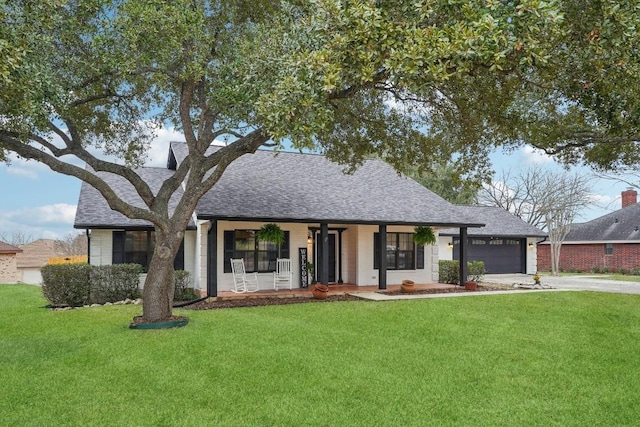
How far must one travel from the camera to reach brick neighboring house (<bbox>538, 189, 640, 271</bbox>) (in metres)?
27.5

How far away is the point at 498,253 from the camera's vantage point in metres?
25.7

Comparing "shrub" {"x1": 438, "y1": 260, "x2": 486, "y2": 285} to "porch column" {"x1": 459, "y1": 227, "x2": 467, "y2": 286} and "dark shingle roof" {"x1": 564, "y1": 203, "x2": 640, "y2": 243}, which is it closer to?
"porch column" {"x1": 459, "y1": 227, "x2": 467, "y2": 286}

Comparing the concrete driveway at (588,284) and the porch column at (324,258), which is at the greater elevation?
the porch column at (324,258)

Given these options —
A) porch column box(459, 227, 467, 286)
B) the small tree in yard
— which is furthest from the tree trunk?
the small tree in yard

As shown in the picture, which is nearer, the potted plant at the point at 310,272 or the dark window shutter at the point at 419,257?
the potted plant at the point at 310,272

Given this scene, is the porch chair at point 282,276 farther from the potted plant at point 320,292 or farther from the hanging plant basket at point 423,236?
the hanging plant basket at point 423,236

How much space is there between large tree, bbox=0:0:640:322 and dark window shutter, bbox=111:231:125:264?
2.38m

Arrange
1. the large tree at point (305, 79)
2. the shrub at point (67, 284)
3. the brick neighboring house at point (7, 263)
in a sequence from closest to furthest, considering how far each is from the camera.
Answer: the large tree at point (305, 79)
the shrub at point (67, 284)
the brick neighboring house at point (7, 263)

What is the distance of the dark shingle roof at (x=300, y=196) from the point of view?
539 inches

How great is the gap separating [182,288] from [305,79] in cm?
881

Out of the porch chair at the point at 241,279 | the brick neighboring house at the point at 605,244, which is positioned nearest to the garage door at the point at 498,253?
the brick neighboring house at the point at 605,244

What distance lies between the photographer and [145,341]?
803 cm

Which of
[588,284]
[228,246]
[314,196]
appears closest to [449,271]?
[314,196]

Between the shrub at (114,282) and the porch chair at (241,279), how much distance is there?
2.65m
